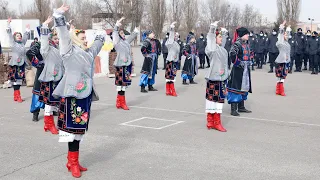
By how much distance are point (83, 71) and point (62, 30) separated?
1.87ft

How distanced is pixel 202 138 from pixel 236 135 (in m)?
0.66

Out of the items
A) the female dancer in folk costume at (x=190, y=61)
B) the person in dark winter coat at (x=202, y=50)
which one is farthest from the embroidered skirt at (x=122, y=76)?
the person in dark winter coat at (x=202, y=50)

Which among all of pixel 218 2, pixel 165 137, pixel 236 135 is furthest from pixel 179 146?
pixel 218 2

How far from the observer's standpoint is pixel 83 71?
5.34 metres

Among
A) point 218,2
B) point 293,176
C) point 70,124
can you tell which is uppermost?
point 218,2

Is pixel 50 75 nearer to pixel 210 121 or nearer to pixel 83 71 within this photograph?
pixel 83 71

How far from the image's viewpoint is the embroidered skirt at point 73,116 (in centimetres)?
528

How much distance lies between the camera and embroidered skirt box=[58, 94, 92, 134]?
17.3ft

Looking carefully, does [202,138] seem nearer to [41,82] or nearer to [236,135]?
[236,135]

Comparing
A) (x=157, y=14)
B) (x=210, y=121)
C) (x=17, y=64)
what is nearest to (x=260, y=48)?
(x=17, y=64)

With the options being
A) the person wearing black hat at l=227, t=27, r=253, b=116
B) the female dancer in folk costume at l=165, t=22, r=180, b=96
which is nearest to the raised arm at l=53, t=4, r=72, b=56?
the person wearing black hat at l=227, t=27, r=253, b=116

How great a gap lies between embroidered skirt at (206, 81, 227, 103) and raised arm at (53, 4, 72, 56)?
3275 millimetres

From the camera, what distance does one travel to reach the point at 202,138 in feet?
23.8

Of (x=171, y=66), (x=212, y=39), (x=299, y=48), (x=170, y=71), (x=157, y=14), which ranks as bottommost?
(x=170, y=71)
